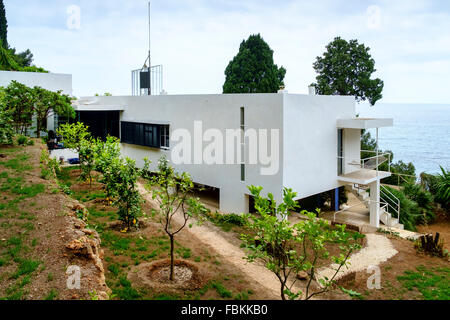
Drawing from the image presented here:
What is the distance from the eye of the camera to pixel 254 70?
1391 inches

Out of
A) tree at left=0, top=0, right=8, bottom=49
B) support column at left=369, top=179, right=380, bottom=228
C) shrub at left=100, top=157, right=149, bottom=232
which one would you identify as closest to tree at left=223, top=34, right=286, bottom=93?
support column at left=369, top=179, right=380, bottom=228

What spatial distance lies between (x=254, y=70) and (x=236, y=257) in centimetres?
2720

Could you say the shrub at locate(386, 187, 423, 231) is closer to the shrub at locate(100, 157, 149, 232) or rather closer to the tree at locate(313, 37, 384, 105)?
the shrub at locate(100, 157, 149, 232)

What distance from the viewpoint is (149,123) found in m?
20.1

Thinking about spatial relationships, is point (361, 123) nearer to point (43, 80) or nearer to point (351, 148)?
point (351, 148)

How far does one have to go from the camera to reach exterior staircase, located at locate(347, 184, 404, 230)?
17.2 meters

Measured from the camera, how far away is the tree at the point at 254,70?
3528 cm

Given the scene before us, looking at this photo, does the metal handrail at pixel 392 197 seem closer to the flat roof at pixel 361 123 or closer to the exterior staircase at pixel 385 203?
the exterior staircase at pixel 385 203

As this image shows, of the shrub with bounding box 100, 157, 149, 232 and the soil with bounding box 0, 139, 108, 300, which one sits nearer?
the soil with bounding box 0, 139, 108, 300

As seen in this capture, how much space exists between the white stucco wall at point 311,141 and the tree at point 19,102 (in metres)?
14.1

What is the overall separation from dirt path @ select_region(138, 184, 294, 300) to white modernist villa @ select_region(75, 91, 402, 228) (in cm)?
300

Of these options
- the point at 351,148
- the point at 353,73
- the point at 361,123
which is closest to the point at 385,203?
the point at 351,148
